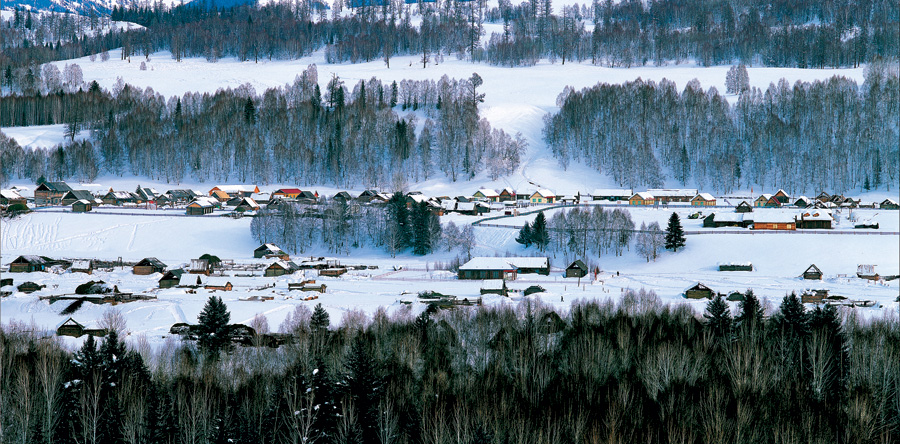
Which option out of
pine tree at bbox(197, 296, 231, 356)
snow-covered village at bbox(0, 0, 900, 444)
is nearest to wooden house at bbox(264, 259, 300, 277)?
snow-covered village at bbox(0, 0, 900, 444)

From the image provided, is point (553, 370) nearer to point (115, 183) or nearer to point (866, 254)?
point (866, 254)

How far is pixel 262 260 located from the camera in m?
58.9

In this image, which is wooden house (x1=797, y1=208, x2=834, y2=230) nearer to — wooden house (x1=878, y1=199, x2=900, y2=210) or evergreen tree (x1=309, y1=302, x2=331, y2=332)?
wooden house (x1=878, y1=199, x2=900, y2=210)

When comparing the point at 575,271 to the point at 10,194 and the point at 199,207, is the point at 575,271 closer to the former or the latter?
the point at 199,207

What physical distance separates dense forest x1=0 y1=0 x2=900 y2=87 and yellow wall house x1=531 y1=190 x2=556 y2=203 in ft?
211

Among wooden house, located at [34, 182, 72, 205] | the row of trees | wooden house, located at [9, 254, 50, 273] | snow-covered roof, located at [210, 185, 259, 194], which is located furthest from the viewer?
snow-covered roof, located at [210, 185, 259, 194]

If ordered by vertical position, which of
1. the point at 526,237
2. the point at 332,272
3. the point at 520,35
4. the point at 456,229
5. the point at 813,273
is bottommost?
the point at 332,272

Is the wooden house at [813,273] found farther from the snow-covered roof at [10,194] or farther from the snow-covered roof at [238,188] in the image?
the snow-covered roof at [10,194]

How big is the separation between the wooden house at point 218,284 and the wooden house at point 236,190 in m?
44.9

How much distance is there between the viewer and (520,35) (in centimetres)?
16425

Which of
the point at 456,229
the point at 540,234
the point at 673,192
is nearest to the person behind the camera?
the point at 540,234

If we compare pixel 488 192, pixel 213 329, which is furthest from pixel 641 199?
pixel 213 329

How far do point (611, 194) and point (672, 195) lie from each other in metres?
7.40

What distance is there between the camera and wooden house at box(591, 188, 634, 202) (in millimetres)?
88500
